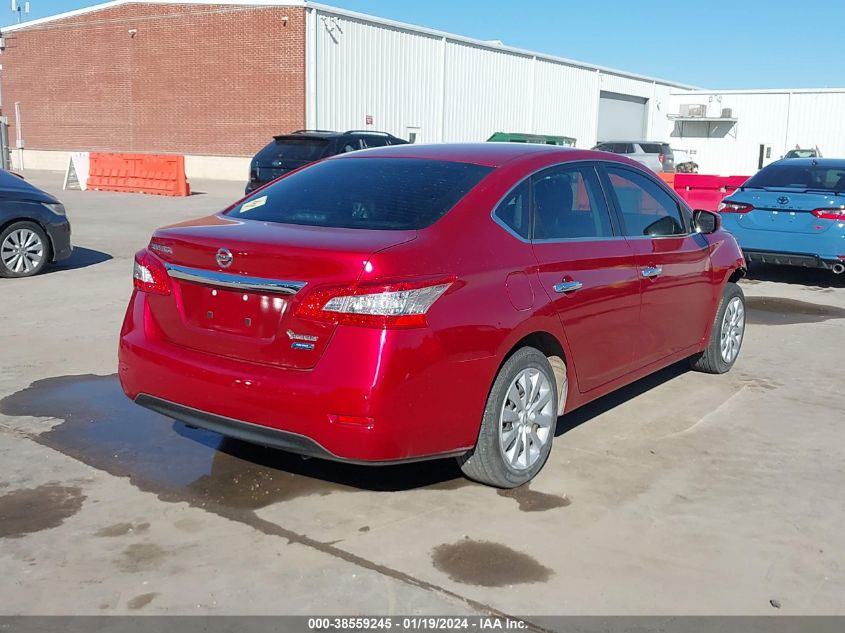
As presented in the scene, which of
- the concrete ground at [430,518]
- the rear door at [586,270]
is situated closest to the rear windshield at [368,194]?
the rear door at [586,270]

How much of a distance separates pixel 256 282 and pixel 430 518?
135cm

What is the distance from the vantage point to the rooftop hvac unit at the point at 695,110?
5125 centimetres

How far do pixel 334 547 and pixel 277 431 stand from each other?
551 mm

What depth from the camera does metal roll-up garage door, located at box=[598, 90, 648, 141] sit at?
51.0 metres

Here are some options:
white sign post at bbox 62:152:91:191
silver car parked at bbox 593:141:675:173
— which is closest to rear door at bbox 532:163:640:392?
white sign post at bbox 62:152:91:191

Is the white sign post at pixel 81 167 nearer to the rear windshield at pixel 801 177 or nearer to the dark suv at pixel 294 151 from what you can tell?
the dark suv at pixel 294 151

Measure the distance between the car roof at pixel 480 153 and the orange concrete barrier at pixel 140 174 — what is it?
2072 cm

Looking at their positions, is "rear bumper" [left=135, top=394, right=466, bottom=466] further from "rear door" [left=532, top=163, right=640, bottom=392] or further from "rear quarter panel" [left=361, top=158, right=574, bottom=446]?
"rear door" [left=532, top=163, right=640, bottom=392]

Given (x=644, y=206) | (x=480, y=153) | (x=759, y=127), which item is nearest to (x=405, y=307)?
(x=480, y=153)

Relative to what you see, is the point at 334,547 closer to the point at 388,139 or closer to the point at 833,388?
the point at 833,388

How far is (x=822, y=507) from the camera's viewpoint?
14.5 ft

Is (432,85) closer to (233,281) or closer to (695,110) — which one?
(695,110)

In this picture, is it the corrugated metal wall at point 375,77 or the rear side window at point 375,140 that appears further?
the corrugated metal wall at point 375,77
